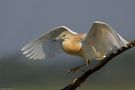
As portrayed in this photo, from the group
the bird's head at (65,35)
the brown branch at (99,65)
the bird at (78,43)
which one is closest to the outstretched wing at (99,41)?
the bird at (78,43)

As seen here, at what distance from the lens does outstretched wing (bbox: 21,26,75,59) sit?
2.31 metres

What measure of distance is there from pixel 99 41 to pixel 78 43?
0.31 ft

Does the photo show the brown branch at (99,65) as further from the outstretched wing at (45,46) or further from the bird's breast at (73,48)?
the outstretched wing at (45,46)

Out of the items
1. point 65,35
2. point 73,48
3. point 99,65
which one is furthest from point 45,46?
point 99,65

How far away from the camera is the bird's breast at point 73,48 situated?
7.12 ft

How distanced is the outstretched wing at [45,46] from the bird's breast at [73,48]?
0.30 ft

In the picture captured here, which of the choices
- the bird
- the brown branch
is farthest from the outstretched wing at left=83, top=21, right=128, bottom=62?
the brown branch

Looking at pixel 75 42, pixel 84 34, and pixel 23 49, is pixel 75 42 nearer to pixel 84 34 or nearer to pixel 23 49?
pixel 84 34

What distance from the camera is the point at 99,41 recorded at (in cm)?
218

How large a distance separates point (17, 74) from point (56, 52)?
181 inches

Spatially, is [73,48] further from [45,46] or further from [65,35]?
[45,46]

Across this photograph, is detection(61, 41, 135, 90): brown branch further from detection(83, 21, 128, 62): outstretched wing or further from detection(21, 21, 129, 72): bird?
detection(83, 21, 128, 62): outstretched wing

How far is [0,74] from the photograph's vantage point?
18.8 feet

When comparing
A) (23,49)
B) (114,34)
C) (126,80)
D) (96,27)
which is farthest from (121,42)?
(126,80)
